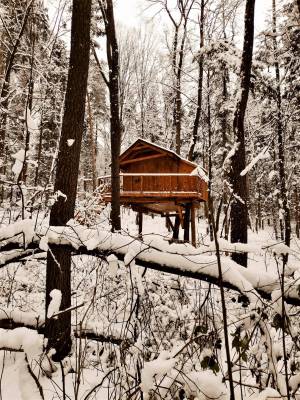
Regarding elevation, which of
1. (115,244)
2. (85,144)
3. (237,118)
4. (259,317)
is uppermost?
(85,144)

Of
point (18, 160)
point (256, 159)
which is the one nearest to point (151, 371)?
point (256, 159)

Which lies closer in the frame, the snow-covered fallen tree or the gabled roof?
the snow-covered fallen tree

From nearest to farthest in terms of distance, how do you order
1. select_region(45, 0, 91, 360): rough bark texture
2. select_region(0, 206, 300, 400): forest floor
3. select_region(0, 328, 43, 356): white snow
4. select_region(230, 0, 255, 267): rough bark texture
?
1. select_region(0, 328, 43, 356): white snow
2. select_region(0, 206, 300, 400): forest floor
3. select_region(45, 0, 91, 360): rough bark texture
4. select_region(230, 0, 255, 267): rough bark texture

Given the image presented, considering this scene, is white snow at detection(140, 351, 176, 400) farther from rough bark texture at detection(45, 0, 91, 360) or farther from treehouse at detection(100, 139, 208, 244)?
treehouse at detection(100, 139, 208, 244)

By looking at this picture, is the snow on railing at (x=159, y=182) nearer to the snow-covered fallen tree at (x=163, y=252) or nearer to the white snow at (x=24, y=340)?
the snow-covered fallen tree at (x=163, y=252)

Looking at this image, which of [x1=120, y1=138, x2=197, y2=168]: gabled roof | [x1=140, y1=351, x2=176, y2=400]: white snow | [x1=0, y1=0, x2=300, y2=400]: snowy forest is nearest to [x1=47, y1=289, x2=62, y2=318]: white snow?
[x1=0, y1=0, x2=300, y2=400]: snowy forest

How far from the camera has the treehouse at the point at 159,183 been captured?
16234mm

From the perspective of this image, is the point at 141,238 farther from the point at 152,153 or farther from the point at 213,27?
the point at 152,153

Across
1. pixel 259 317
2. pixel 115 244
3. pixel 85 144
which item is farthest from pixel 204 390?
pixel 85 144

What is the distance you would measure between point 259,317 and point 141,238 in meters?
1.30

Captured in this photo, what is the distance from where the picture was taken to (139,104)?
30.2 metres

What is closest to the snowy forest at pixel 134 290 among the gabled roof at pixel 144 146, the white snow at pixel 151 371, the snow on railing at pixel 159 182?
the white snow at pixel 151 371

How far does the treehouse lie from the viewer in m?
16.2

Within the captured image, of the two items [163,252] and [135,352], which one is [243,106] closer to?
[163,252]
